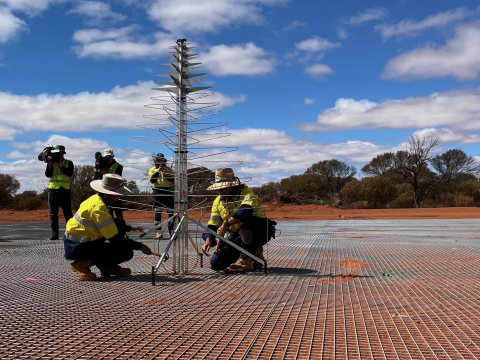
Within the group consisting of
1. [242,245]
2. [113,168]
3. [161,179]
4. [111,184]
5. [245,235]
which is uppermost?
[113,168]

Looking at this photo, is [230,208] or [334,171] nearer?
[230,208]

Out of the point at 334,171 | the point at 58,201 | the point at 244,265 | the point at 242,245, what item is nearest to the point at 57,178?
the point at 58,201

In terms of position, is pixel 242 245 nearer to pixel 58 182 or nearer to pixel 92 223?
pixel 92 223

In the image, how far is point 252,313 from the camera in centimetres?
353

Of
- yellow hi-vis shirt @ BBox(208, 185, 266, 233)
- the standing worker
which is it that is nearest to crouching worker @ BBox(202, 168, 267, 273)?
yellow hi-vis shirt @ BBox(208, 185, 266, 233)

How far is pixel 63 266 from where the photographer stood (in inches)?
234

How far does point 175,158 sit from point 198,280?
130cm

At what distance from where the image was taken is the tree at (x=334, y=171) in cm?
4959

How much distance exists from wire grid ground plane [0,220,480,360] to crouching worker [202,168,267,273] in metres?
0.28

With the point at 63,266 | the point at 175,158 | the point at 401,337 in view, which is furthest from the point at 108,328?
the point at 63,266

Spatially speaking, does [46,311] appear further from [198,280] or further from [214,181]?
[214,181]

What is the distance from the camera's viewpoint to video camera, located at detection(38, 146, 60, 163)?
889 centimetres

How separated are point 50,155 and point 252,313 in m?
6.58

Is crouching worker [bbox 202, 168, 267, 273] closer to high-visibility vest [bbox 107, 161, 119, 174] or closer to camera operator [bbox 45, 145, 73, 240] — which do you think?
high-visibility vest [bbox 107, 161, 119, 174]
